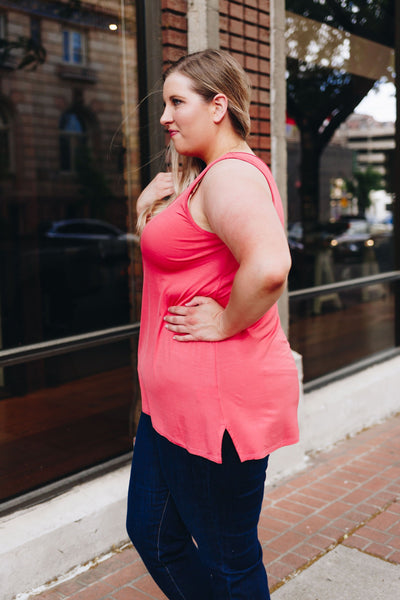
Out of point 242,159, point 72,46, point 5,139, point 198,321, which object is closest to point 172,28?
point 242,159

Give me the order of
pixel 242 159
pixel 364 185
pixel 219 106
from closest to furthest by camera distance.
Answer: pixel 242 159 < pixel 219 106 < pixel 364 185

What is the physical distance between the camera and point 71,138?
2355 cm

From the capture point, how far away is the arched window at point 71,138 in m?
23.3

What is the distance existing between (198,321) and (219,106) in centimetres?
60

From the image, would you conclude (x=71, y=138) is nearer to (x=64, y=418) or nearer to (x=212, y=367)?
(x=64, y=418)

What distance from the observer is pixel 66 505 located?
3303 mm

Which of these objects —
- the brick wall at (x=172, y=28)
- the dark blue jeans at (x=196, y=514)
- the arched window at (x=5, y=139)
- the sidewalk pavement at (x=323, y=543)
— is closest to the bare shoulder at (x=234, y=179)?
the dark blue jeans at (x=196, y=514)

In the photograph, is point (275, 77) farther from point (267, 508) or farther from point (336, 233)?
point (336, 233)

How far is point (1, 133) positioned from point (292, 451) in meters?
18.1

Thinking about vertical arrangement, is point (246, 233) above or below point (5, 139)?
below

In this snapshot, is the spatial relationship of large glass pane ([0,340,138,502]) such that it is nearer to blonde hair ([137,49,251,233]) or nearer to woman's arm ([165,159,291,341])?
woman's arm ([165,159,291,341])

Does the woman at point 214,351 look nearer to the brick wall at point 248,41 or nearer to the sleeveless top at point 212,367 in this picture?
the sleeveless top at point 212,367

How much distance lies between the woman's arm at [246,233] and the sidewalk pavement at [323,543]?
Answer: 1774 mm

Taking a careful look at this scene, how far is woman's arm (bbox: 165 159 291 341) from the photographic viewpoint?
1630 millimetres
